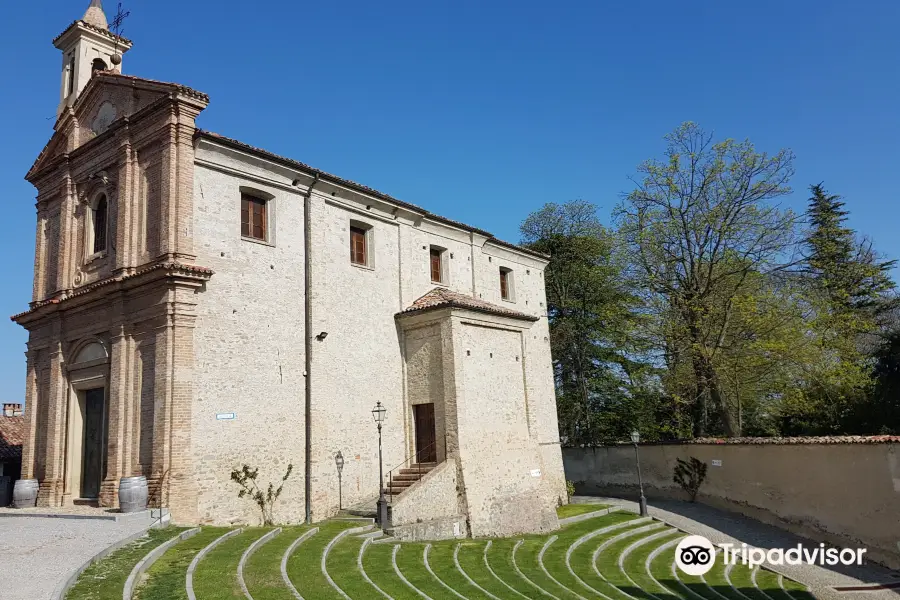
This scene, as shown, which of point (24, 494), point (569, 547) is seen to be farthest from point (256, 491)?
point (569, 547)

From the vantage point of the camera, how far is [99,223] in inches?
722

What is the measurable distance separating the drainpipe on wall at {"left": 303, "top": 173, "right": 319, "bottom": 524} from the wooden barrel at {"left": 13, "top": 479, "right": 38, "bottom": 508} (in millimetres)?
7285

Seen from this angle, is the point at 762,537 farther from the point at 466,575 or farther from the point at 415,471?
the point at 466,575

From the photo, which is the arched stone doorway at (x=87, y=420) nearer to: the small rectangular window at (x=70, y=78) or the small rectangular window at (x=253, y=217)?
the small rectangular window at (x=253, y=217)

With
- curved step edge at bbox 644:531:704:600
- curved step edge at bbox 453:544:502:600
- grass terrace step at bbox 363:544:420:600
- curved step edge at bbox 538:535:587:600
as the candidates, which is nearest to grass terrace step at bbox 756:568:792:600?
curved step edge at bbox 644:531:704:600

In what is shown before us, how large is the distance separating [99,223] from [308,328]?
6.83 meters

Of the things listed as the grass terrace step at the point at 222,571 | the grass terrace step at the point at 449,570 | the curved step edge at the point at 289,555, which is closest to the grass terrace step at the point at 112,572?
the grass terrace step at the point at 222,571

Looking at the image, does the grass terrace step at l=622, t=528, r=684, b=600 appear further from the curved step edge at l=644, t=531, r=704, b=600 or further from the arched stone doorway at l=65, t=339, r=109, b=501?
the arched stone doorway at l=65, t=339, r=109, b=501

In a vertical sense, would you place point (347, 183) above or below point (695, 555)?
above

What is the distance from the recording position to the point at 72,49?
21.0 metres

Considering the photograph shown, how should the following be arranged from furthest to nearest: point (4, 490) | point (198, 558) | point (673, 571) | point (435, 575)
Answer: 1. point (4, 490)
2. point (673, 571)
3. point (435, 575)
4. point (198, 558)

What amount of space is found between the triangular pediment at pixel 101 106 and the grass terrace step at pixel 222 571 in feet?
34.8

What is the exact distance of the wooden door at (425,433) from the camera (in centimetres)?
1988

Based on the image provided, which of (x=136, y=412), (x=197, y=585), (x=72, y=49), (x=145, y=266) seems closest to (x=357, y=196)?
(x=145, y=266)
